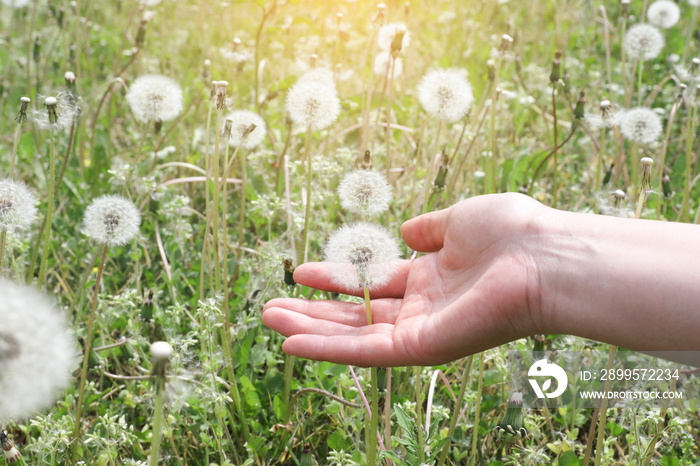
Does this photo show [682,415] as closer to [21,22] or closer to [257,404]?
[257,404]

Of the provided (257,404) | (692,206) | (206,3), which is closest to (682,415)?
(257,404)

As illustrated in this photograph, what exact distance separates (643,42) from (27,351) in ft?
11.1

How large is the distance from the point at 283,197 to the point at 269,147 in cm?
72

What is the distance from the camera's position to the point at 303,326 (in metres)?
1.74

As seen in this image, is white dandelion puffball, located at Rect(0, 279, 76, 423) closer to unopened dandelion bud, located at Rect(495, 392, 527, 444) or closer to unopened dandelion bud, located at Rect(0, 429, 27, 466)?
unopened dandelion bud, located at Rect(0, 429, 27, 466)

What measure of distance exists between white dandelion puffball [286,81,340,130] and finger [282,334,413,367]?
0.92 meters

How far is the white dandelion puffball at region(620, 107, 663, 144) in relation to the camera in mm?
2852

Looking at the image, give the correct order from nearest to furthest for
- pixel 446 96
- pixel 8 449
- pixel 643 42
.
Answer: pixel 8 449 → pixel 446 96 → pixel 643 42

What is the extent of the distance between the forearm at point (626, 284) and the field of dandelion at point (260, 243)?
0.12m

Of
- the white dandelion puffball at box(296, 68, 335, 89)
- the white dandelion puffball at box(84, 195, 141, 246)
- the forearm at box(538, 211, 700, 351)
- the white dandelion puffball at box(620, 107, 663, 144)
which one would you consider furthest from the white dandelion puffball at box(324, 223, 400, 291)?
the white dandelion puffball at box(620, 107, 663, 144)

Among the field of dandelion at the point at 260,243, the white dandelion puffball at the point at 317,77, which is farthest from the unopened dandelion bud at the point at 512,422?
the white dandelion puffball at the point at 317,77

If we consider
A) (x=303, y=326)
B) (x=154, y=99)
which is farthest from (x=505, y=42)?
(x=154, y=99)

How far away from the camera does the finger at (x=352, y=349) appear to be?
1.58m

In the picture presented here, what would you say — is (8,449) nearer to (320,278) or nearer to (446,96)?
(320,278)
